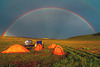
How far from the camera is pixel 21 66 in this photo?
812 cm

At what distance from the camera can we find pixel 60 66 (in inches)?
314

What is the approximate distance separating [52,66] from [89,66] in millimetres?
3817

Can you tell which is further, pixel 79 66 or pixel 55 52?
pixel 55 52

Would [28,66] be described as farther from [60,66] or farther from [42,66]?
[60,66]

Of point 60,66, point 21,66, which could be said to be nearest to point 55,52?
point 60,66

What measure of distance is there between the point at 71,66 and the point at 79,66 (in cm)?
86

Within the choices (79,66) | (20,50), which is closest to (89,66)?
(79,66)

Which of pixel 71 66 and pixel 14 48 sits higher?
pixel 14 48

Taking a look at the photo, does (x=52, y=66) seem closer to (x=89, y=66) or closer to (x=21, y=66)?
(x=21, y=66)

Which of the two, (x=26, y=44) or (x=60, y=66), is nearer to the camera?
(x=60, y=66)

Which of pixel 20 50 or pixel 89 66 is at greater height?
pixel 20 50

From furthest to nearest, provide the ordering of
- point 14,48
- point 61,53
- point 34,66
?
point 14,48 → point 61,53 → point 34,66

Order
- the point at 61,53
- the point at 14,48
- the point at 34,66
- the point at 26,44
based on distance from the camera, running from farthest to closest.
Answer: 1. the point at 26,44
2. the point at 14,48
3. the point at 61,53
4. the point at 34,66

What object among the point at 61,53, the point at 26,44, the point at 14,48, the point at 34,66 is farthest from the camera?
the point at 26,44
